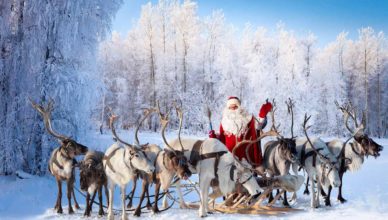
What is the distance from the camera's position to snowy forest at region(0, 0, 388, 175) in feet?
33.1

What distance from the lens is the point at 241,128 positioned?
7.22 metres

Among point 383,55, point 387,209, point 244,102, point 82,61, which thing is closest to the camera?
point 387,209

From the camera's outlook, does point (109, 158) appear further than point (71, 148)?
No

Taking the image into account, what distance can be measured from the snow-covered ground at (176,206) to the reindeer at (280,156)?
0.72 m

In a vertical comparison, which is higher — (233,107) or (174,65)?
(174,65)

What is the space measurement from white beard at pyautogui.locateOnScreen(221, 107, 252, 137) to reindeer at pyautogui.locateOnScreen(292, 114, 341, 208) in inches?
44.4

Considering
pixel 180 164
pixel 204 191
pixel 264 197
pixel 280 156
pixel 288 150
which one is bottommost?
pixel 264 197

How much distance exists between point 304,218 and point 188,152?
6.79 ft

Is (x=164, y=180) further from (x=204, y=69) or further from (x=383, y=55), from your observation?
(x=383, y=55)

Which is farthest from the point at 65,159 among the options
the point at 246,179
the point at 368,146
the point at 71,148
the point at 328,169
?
the point at 368,146

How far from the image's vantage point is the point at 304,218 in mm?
5586

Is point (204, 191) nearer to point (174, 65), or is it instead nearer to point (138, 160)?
point (138, 160)

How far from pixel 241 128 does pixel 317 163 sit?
154 cm

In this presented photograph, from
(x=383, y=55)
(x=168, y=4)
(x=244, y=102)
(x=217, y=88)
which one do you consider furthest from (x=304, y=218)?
(x=383, y=55)
